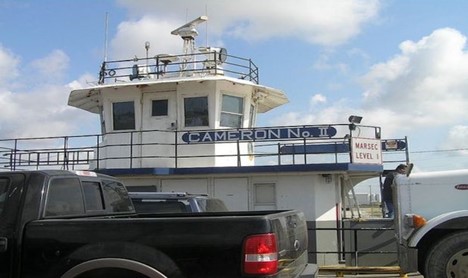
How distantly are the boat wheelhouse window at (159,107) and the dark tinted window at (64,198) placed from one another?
33.3ft

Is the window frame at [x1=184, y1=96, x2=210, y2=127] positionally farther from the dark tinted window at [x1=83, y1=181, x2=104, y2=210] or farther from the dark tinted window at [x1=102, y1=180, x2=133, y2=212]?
the dark tinted window at [x1=83, y1=181, x2=104, y2=210]

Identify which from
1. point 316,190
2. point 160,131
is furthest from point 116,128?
point 316,190

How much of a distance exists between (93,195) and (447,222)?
4.53 meters

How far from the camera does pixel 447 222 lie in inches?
268

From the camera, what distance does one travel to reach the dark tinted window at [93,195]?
5.27 metres

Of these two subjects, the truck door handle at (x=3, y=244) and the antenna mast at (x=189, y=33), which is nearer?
the truck door handle at (x=3, y=244)

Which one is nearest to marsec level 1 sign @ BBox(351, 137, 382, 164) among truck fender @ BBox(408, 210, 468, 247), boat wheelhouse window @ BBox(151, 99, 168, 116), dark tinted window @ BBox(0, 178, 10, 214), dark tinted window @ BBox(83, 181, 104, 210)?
boat wheelhouse window @ BBox(151, 99, 168, 116)

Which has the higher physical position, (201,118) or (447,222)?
(201,118)

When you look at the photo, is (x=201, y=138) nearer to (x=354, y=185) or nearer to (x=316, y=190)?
(x=316, y=190)

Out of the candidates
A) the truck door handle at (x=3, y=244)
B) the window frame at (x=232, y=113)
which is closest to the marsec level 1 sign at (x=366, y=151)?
the window frame at (x=232, y=113)

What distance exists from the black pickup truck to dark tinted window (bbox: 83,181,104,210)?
1.70 feet

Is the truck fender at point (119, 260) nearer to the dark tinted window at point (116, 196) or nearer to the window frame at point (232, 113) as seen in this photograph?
the dark tinted window at point (116, 196)

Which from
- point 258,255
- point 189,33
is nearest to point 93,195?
point 258,255

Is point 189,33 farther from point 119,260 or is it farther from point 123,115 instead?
point 119,260
